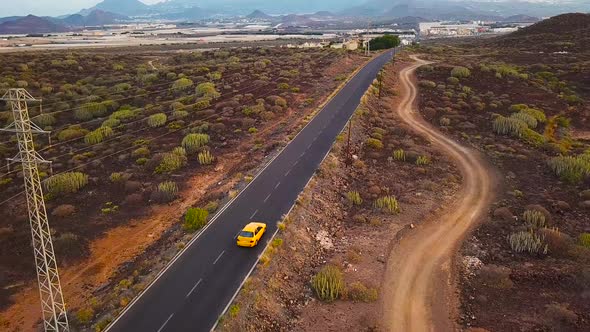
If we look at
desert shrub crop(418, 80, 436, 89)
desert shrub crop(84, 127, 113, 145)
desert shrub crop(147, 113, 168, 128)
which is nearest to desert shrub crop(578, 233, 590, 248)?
desert shrub crop(147, 113, 168, 128)

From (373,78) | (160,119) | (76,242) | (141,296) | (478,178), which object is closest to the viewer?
(141,296)

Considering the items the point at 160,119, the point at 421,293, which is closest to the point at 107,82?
the point at 160,119

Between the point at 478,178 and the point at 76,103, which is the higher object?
the point at 76,103

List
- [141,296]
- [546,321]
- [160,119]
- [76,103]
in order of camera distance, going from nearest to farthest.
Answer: [546,321] → [141,296] → [160,119] → [76,103]

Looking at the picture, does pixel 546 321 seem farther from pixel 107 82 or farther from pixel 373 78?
pixel 107 82

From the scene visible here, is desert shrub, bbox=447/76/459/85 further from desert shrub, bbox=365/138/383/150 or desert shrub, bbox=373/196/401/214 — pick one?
desert shrub, bbox=373/196/401/214

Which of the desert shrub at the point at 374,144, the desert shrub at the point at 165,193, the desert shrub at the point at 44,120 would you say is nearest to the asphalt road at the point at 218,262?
the desert shrub at the point at 374,144

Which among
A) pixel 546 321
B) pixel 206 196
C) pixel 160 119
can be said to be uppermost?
pixel 160 119

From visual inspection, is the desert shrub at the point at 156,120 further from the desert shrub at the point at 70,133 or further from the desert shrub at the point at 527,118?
the desert shrub at the point at 527,118
